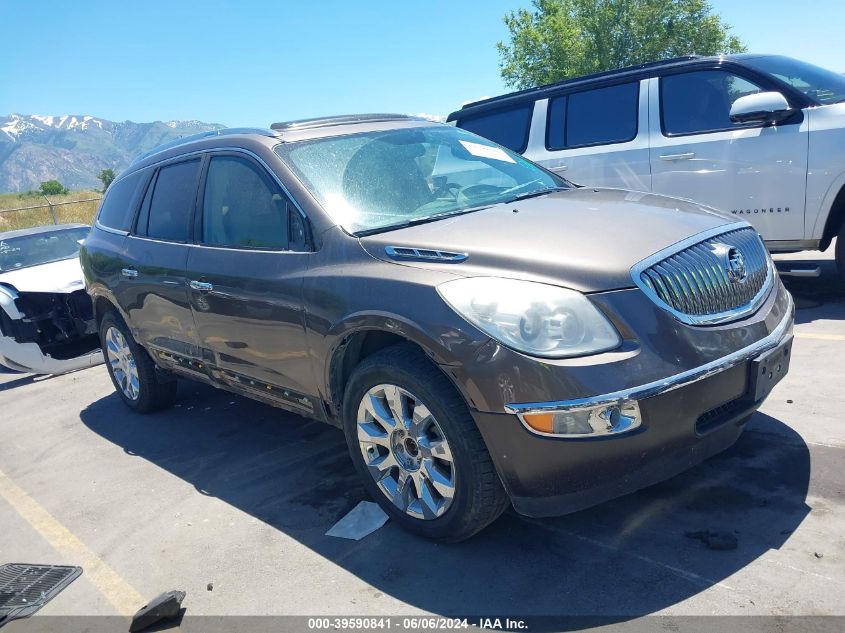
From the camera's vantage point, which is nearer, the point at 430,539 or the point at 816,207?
the point at 430,539

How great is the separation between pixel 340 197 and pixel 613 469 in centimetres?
188

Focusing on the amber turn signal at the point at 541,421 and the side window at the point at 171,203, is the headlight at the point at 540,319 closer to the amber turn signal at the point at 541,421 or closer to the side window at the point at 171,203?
the amber turn signal at the point at 541,421

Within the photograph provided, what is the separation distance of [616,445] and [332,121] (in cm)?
271

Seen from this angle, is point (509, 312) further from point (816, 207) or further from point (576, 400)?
point (816, 207)

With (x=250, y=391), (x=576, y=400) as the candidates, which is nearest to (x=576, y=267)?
(x=576, y=400)

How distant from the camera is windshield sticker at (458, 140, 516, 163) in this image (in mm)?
4559

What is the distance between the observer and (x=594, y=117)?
7.09 m

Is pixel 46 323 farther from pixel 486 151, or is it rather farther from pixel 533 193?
pixel 533 193

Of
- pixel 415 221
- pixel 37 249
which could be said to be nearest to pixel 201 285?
pixel 415 221

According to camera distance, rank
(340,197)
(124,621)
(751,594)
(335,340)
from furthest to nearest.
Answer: (340,197) → (335,340) → (124,621) → (751,594)

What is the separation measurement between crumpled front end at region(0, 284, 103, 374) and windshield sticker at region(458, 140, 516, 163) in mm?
4602

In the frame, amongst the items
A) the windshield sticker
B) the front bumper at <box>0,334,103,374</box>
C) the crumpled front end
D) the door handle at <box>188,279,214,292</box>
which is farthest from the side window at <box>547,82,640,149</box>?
the front bumper at <box>0,334,103,374</box>

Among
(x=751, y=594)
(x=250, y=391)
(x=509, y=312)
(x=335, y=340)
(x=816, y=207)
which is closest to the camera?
(x=751, y=594)

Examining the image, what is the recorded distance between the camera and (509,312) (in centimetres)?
280
